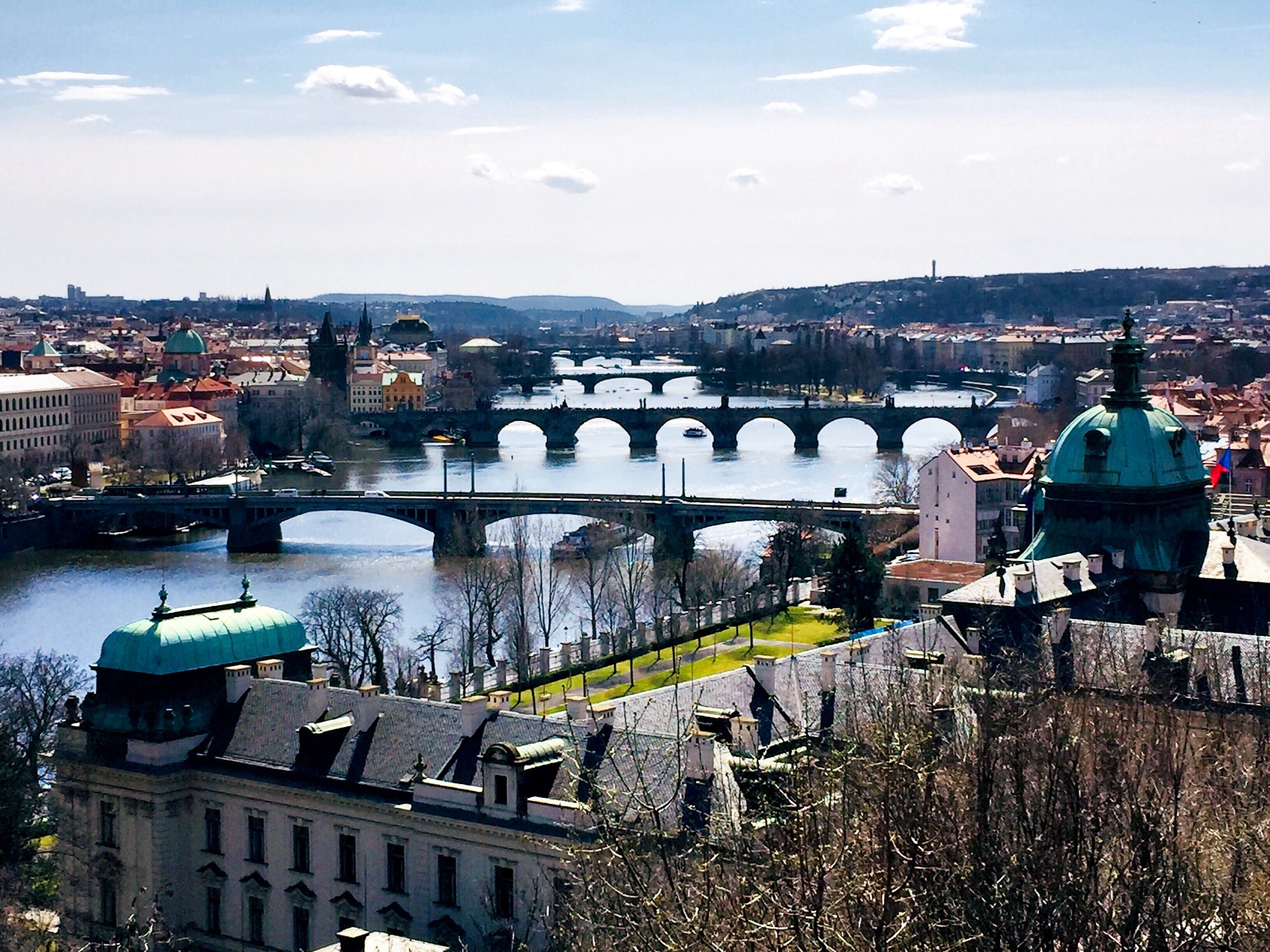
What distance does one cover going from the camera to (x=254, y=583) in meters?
51.0

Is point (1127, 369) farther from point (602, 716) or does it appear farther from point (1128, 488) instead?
point (602, 716)

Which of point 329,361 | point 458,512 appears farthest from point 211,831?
point 329,361

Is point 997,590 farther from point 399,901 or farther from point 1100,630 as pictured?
point 399,901

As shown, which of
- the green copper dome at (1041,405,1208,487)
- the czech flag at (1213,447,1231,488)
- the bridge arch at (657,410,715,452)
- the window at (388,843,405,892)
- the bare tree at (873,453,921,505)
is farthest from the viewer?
the bridge arch at (657,410,715,452)

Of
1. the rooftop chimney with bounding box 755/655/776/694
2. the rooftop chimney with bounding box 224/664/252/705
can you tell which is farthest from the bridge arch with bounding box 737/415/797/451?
the rooftop chimney with bounding box 755/655/776/694

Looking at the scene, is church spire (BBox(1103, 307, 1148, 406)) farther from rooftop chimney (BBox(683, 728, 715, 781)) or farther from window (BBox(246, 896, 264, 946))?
window (BBox(246, 896, 264, 946))

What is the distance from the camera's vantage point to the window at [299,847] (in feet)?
71.7

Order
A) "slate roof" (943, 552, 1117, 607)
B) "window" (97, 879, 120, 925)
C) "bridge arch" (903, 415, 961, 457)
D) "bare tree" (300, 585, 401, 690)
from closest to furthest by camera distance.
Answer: "window" (97, 879, 120, 925) → "slate roof" (943, 552, 1117, 607) → "bare tree" (300, 585, 401, 690) → "bridge arch" (903, 415, 961, 457)

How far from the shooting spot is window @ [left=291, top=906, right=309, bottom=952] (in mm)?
21656

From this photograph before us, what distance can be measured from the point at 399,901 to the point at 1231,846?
31.4 ft

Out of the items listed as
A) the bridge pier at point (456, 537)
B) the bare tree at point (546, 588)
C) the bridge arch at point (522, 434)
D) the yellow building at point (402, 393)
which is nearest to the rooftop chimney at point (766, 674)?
the bare tree at point (546, 588)

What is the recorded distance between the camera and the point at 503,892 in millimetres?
19938

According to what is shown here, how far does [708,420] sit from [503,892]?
69.4 meters

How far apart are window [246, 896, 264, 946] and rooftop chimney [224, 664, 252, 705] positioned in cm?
226
